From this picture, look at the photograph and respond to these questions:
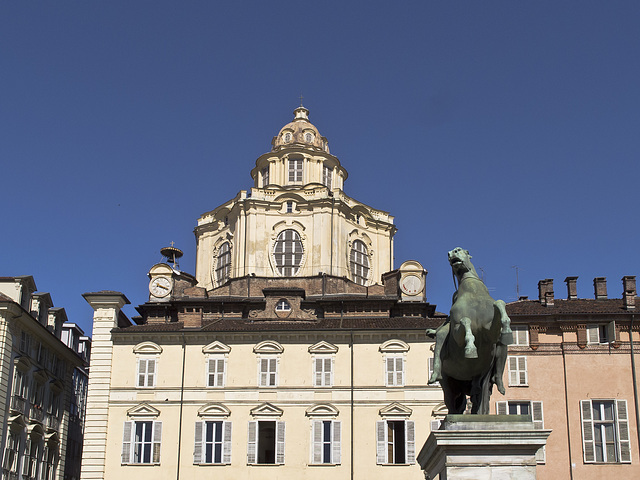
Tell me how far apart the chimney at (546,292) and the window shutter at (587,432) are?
21.6 ft

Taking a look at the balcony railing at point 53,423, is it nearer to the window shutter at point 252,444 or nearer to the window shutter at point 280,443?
the window shutter at point 252,444

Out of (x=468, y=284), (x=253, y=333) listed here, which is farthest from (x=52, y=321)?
(x=468, y=284)

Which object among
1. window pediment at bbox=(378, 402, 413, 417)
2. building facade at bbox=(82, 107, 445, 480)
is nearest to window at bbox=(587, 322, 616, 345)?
building facade at bbox=(82, 107, 445, 480)

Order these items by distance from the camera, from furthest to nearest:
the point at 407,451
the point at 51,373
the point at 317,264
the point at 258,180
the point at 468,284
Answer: the point at 258,180
the point at 317,264
the point at 51,373
the point at 407,451
the point at 468,284

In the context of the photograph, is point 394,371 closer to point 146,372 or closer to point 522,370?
point 522,370

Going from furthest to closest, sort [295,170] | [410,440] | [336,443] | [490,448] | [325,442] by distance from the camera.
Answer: [295,170] < [325,442] < [336,443] < [410,440] < [490,448]

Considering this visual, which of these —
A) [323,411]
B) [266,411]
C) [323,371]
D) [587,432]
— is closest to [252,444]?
[266,411]

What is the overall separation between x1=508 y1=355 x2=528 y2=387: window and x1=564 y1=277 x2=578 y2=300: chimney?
8157 millimetres

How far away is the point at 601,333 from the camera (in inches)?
1859

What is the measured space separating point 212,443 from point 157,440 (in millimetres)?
2967

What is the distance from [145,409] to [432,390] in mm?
15478

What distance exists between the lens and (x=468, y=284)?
1343 cm

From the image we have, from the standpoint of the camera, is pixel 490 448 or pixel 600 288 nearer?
pixel 490 448

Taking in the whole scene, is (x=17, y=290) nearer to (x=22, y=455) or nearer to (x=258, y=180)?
(x=22, y=455)
